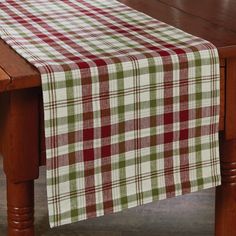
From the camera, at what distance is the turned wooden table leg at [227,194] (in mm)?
1779

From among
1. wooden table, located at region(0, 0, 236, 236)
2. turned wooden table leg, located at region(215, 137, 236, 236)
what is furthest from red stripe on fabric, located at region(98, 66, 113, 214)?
turned wooden table leg, located at region(215, 137, 236, 236)

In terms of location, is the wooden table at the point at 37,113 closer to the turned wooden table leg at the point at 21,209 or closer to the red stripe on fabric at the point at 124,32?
the turned wooden table leg at the point at 21,209

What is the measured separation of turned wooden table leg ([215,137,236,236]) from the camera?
1.78 metres

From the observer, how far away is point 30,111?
1.48 metres

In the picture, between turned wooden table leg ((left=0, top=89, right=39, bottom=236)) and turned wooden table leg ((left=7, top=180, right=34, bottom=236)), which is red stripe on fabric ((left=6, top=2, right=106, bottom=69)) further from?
turned wooden table leg ((left=7, top=180, right=34, bottom=236))

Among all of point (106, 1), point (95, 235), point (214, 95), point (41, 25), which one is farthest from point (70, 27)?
point (95, 235)

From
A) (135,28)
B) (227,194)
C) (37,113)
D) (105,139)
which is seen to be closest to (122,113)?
(105,139)

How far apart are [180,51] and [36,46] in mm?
317

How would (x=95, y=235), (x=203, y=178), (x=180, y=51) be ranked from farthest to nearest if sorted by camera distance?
1. (x=95, y=235)
2. (x=203, y=178)
3. (x=180, y=51)

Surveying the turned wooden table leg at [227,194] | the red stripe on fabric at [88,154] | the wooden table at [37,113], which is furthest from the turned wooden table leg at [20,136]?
the turned wooden table leg at [227,194]

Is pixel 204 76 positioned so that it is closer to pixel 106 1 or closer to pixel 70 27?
pixel 70 27

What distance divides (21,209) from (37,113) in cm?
26

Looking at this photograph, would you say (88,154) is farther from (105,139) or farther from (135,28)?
(135,28)

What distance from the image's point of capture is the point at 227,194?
184 cm
